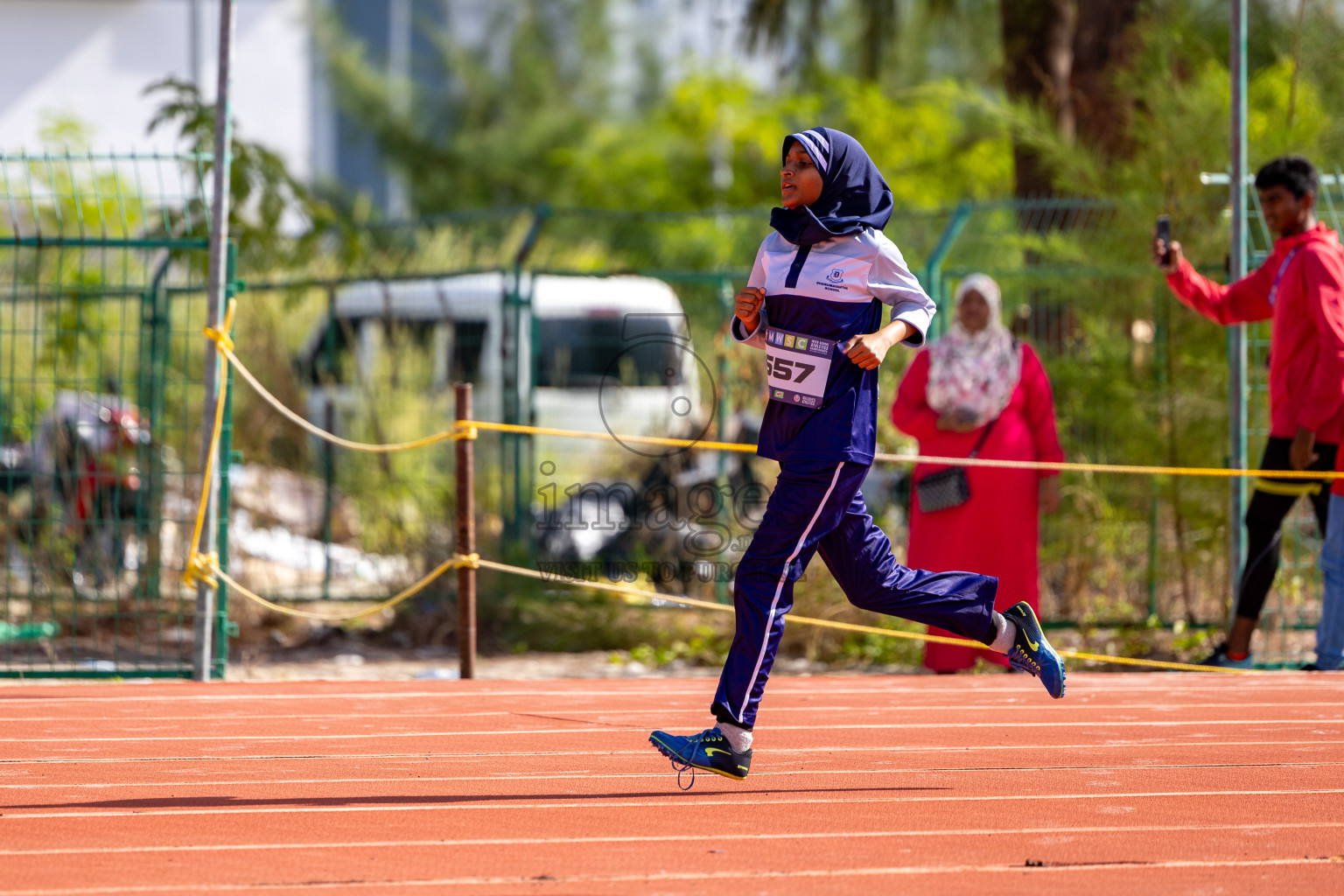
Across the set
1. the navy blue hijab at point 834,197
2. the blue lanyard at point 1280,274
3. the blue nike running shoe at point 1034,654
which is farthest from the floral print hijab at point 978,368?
the navy blue hijab at point 834,197

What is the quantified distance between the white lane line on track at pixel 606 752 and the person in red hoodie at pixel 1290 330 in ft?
5.81

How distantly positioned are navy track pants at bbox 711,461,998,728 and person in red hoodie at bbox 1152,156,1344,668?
2.55m

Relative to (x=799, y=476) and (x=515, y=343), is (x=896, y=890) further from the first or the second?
(x=515, y=343)

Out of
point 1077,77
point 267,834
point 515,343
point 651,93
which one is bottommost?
point 267,834

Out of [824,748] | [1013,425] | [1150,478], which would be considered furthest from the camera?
[1150,478]

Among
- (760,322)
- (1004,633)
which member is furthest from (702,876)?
(760,322)

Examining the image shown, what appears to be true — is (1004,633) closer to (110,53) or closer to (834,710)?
(834,710)

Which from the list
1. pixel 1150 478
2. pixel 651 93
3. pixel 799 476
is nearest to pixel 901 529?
pixel 1150 478

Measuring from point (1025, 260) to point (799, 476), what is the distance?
586cm

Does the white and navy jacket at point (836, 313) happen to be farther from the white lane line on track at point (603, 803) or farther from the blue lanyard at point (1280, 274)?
the blue lanyard at point (1280, 274)

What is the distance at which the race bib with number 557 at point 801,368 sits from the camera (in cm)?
440

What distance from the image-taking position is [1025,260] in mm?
9805

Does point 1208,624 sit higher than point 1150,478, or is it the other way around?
point 1150,478

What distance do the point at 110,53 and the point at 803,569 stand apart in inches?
1348
